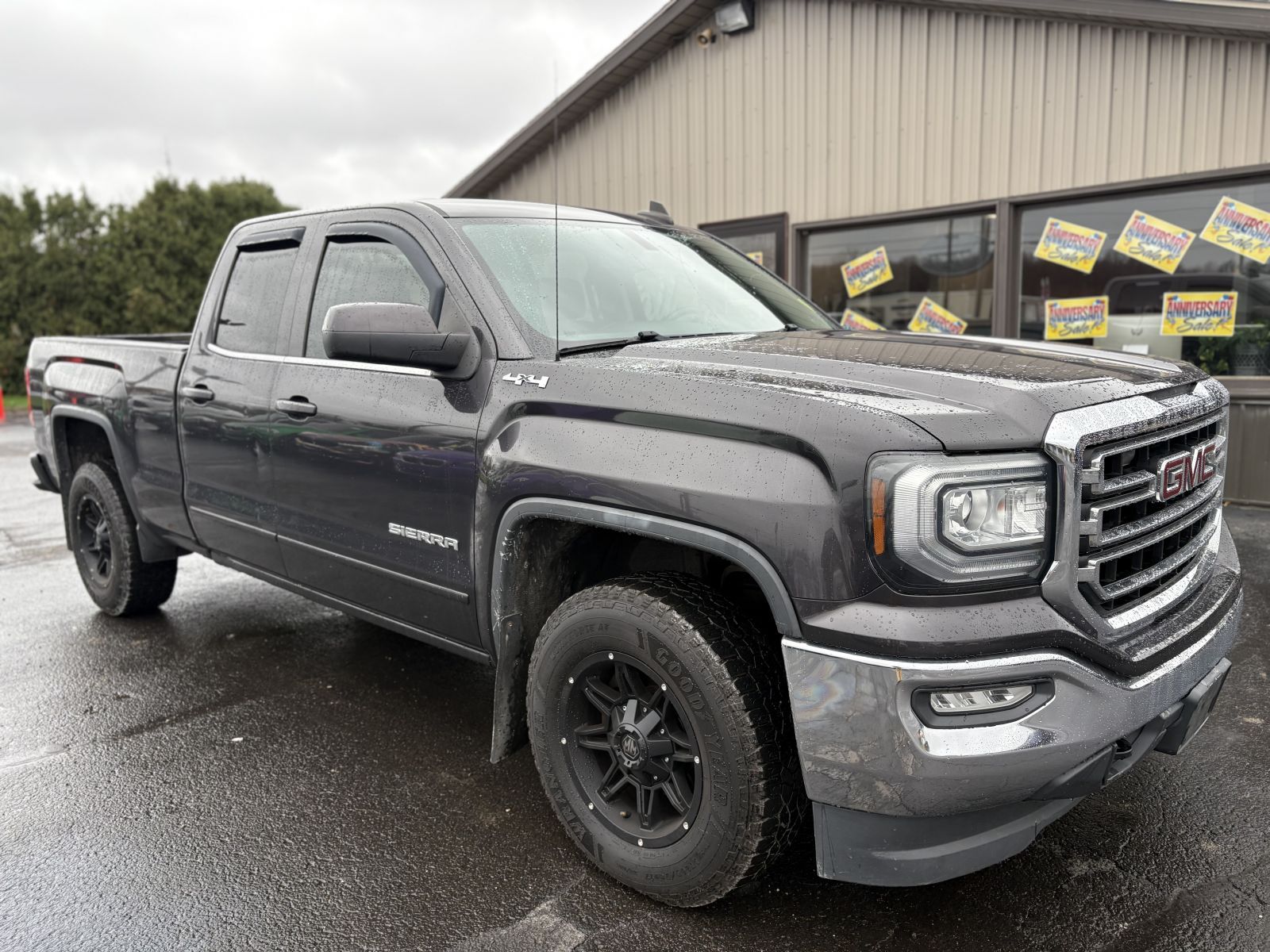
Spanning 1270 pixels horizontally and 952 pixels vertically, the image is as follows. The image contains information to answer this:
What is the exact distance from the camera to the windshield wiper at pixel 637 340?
2812mm

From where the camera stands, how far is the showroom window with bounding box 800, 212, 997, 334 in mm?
7992

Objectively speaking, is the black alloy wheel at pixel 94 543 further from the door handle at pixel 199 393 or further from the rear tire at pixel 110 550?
the door handle at pixel 199 393

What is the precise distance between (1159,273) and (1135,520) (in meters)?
5.81

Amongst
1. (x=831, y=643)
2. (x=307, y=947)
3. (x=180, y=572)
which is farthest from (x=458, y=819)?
(x=180, y=572)

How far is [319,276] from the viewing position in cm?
360

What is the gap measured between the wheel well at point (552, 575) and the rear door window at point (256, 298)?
64.8 inches

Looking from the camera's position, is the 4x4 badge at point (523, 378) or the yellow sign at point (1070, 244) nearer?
the 4x4 badge at point (523, 378)

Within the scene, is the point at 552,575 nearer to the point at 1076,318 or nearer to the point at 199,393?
the point at 199,393

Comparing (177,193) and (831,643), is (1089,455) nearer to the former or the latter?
(831,643)

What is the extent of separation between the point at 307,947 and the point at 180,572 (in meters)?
4.47

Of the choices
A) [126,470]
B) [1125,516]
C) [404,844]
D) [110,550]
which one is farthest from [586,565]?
[110,550]

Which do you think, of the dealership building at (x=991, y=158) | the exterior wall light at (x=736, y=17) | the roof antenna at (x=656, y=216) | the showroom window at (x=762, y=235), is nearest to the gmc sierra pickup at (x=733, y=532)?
the roof antenna at (x=656, y=216)

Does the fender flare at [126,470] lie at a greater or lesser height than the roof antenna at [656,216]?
lesser

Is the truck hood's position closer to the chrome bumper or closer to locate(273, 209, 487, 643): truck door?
the chrome bumper
